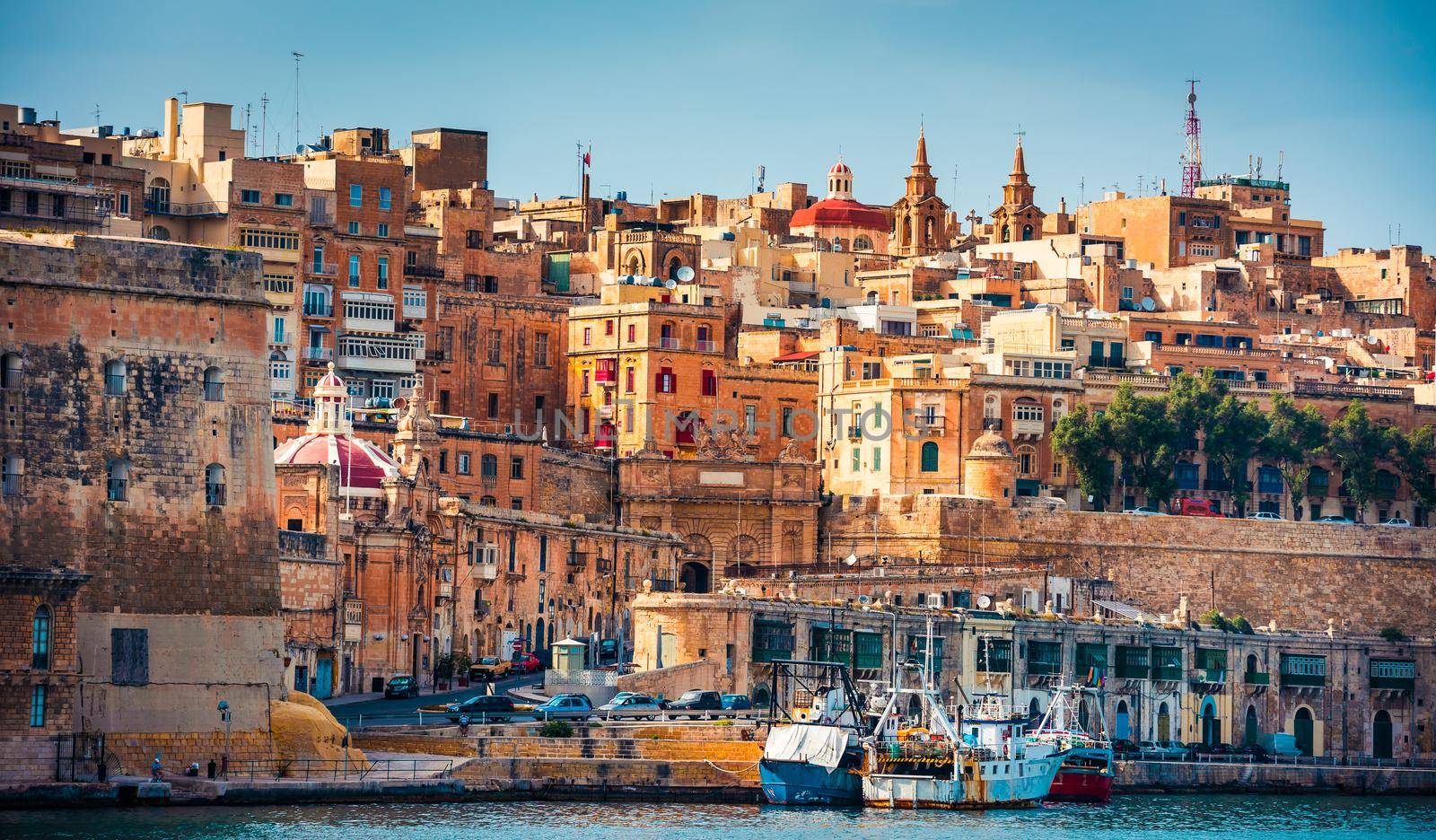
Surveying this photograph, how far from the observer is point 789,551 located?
104000 millimetres

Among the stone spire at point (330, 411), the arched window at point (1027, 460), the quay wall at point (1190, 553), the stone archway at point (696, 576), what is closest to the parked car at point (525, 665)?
the stone spire at point (330, 411)

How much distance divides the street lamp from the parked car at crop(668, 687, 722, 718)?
46.4 ft

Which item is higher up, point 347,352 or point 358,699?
point 347,352

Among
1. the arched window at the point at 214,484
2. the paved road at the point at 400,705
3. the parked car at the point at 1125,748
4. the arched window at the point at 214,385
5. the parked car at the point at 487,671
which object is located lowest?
the parked car at the point at 1125,748

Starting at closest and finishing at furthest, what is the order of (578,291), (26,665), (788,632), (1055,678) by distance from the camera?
1. (26,665)
2. (788,632)
3. (1055,678)
4. (578,291)

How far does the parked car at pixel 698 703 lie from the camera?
2881 inches

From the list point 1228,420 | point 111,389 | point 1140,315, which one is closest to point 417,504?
point 111,389

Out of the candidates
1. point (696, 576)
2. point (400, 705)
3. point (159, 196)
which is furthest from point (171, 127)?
point (400, 705)

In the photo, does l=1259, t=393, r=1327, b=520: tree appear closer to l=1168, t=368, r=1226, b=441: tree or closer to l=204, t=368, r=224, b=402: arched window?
l=1168, t=368, r=1226, b=441: tree

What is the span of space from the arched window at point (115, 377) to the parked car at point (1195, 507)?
5498 cm

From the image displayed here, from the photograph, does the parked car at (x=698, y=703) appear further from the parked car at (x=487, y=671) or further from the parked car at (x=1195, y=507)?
the parked car at (x=1195, y=507)

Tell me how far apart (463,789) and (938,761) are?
12.5 meters

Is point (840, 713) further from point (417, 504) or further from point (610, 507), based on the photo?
point (610, 507)

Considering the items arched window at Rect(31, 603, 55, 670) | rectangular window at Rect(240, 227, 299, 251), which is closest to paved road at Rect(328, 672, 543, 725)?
arched window at Rect(31, 603, 55, 670)
